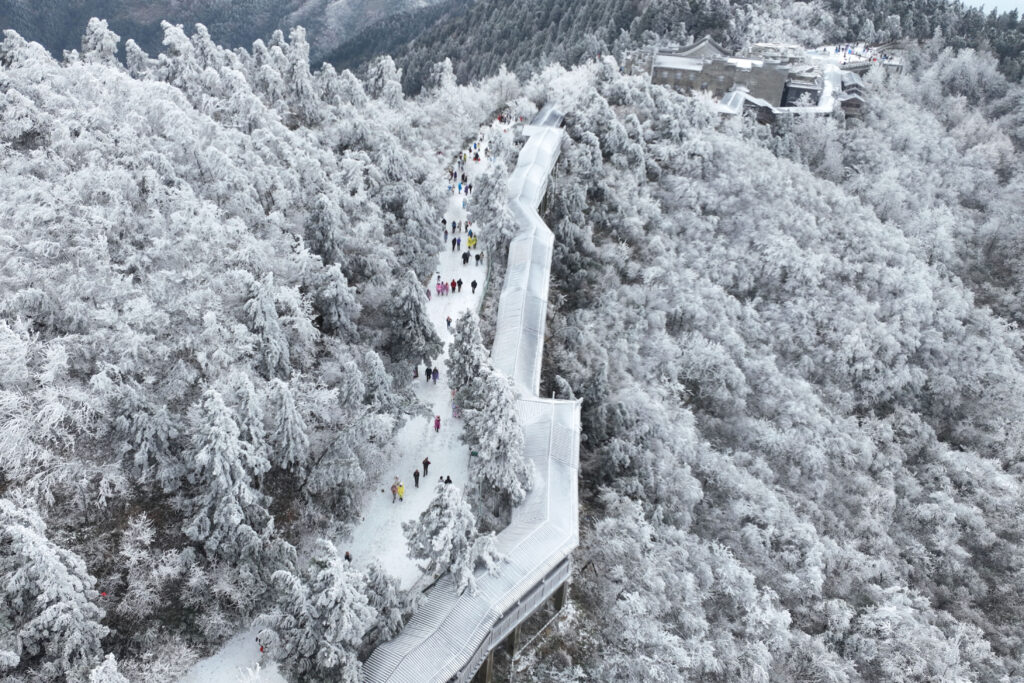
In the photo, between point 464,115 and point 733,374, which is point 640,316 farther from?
point 464,115

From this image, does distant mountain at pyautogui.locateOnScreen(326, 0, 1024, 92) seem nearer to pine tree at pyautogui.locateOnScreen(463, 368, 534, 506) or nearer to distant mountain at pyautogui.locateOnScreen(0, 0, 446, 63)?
pine tree at pyautogui.locateOnScreen(463, 368, 534, 506)

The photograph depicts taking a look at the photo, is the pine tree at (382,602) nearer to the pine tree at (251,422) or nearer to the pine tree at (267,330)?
the pine tree at (251,422)

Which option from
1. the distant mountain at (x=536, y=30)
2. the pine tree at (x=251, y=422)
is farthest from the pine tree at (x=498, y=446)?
the distant mountain at (x=536, y=30)

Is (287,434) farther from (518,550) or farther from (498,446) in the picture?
(518,550)

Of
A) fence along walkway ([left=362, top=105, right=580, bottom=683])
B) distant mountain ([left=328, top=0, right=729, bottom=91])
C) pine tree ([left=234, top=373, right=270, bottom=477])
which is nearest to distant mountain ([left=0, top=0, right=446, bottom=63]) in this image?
distant mountain ([left=328, top=0, right=729, bottom=91])

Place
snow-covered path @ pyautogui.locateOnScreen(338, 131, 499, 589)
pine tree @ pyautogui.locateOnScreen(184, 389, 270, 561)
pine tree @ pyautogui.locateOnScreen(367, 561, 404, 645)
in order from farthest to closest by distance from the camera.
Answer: snow-covered path @ pyautogui.locateOnScreen(338, 131, 499, 589) < pine tree @ pyautogui.locateOnScreen(184, 389, 270, 561) < pine tree @ pyautogui.locateOnScreen(367, 561, 404, 645)
